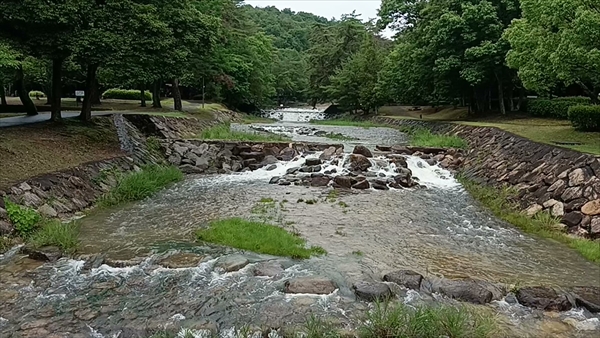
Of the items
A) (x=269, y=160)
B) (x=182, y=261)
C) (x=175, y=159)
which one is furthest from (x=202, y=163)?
(x=182, y=261)

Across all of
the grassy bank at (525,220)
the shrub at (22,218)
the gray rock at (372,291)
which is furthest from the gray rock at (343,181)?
the shrub at (22,218)

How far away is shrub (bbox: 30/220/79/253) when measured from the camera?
7.73 meters

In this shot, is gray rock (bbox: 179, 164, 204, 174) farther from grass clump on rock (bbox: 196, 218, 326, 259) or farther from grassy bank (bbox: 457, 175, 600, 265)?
grassy bank (bbox: 457, 175, 600, 265)

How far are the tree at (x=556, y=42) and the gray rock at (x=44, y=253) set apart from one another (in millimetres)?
12208

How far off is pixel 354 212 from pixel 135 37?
8.36m

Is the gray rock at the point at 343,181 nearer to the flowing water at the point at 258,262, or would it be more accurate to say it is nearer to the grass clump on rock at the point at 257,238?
the flowing water at the point at 258,262

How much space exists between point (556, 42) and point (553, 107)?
10065mm

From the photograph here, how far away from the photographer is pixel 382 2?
29719 mm

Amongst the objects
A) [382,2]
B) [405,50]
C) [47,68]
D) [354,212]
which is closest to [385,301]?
[354,212]

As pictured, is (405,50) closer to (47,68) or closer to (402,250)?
(47,68)

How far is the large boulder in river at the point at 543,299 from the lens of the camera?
19.3ft

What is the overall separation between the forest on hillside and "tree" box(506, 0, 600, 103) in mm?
33

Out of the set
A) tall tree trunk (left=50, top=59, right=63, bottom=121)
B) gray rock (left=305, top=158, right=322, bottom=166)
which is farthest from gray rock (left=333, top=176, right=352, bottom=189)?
tall tree trunk (left=50, top=59, right=63, bottom=121)

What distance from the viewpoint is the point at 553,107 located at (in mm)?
22234
